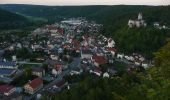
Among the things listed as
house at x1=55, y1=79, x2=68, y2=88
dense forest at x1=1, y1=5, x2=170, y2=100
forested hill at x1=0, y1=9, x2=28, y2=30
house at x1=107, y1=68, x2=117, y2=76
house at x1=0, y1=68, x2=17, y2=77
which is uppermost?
dense forest at x1=1, y1=5, x2=170, y2=100

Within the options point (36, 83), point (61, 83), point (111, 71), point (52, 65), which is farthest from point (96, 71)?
point (36, 83)

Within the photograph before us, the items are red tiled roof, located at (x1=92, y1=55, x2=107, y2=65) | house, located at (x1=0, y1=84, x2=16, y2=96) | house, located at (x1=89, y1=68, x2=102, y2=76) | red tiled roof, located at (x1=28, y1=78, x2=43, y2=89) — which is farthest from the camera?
red tiled roof, located at (x1=92, y1=55, x2=107, y2=65)

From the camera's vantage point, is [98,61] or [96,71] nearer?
[96,71]

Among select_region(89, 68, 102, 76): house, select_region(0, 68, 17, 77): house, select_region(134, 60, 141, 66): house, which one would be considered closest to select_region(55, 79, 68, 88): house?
select_region(89, 68, 102, 76): house

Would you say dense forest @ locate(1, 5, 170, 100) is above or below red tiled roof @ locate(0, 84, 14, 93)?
above

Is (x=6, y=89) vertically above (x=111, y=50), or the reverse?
(x=6, y=89)

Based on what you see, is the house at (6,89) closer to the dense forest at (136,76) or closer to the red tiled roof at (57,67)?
the dense forest at (136,76)

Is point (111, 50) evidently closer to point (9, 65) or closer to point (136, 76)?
point (9, 65)

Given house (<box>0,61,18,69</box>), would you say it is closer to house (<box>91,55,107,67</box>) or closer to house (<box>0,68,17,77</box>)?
house (<box>0,68,17,77</box>)
